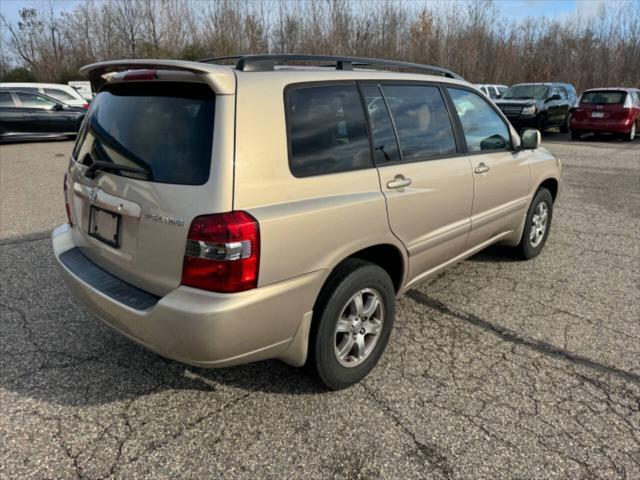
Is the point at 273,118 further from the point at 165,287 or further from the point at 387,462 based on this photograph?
the point at 387,462

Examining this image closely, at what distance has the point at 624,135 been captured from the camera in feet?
52.9

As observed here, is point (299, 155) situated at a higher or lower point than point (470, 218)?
higher

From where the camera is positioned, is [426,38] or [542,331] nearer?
[542,331]

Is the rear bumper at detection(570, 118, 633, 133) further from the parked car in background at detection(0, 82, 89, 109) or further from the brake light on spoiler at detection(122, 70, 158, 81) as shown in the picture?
the brake light on spoiler at detection(122, 70, 158, 81)

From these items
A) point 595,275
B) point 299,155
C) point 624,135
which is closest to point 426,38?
point 624,135

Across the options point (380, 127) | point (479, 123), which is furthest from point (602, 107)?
point (380, 127)

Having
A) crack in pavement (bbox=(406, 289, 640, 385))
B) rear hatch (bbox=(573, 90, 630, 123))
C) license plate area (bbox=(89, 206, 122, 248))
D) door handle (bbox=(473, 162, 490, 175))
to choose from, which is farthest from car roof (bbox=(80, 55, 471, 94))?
rear hatch (bbox=(573, 90, 630, 123))

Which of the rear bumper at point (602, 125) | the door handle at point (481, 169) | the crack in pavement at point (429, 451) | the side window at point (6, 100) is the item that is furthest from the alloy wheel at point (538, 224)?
the side window at point (6, 100)

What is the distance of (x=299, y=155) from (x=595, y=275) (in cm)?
362

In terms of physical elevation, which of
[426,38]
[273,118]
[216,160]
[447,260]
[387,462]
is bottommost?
[387,462]

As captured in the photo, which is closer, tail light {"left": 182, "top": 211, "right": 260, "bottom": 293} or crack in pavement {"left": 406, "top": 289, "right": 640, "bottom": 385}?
tail light {"left": 182, "top": 211, "right": 260, "bottom": 293}

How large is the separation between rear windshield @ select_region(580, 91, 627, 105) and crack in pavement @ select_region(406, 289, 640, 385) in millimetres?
15068

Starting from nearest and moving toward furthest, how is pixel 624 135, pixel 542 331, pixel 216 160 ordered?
pixel 216 160
pixel 542 331
pixel 624 135

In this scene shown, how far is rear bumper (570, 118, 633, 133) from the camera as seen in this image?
15594mm
